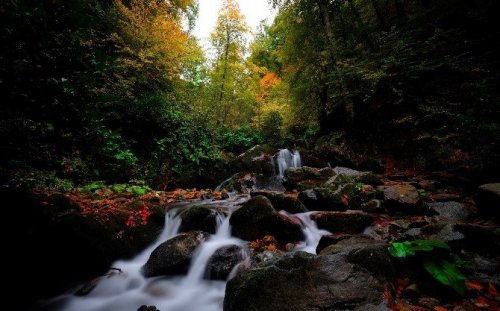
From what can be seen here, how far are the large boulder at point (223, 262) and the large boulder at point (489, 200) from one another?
4.09 meters

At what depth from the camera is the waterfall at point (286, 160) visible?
12.2 m

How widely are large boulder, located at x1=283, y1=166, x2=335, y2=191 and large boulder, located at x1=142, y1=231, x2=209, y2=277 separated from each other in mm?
4843

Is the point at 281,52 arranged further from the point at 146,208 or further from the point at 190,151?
the point at 146,208

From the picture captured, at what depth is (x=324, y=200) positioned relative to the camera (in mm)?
6621

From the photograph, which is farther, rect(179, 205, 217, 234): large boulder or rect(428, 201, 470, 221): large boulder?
rect(179, 205, 217, 234): large boulder

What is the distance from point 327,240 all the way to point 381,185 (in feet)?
12.7

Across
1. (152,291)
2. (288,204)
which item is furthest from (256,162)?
(152,291)

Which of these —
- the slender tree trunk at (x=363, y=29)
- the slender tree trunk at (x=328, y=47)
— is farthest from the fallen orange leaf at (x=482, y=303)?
the slender tree trunk at (x=363, y=29)

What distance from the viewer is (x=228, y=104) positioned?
17359 millimetres

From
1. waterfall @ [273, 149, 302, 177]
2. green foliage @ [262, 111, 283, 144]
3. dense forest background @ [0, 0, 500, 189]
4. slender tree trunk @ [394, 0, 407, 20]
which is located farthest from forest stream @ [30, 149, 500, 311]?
green foliage @ [262, 111, 283, 144]

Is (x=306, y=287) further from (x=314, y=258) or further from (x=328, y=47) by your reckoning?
(x=328, y=47)

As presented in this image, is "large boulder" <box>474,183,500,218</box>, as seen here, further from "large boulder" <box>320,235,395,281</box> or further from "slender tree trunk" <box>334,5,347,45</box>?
"slender tree trunk" <box>334,5,347,45</box>

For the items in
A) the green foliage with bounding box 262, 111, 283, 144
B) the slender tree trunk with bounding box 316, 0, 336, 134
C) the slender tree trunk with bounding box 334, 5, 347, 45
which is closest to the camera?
the slender tree trunk with bounding box 316, 0, 336, 134

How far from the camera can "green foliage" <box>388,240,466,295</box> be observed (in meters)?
2.52
